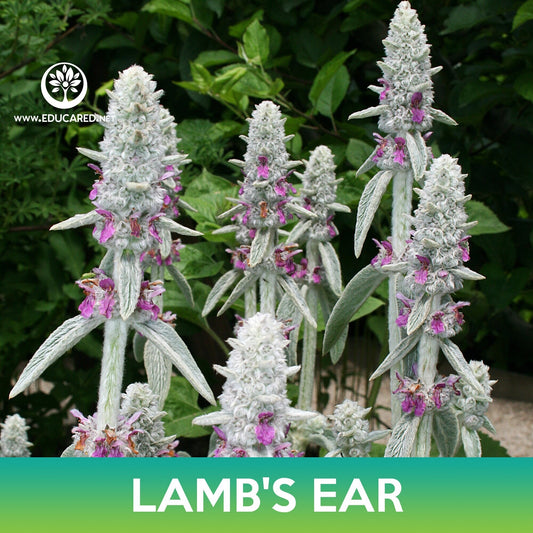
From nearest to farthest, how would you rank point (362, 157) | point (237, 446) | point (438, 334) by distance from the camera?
point (237, 446) → point (438, 334) → point (362, 157)

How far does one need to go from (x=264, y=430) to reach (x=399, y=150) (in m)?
0.47

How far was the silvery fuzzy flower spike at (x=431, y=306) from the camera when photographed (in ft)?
2.81

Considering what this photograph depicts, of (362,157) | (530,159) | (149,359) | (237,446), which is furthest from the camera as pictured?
(530,159)

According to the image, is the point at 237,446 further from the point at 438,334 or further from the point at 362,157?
the point at 362,157

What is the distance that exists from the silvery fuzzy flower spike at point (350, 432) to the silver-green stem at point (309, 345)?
0.79 ft

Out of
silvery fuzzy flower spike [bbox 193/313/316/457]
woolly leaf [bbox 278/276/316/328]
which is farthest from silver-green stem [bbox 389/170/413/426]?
silvery fuzzy flower spike [bbox 193/313/316/457]

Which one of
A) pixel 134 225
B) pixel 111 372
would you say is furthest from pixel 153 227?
pixel 111 372

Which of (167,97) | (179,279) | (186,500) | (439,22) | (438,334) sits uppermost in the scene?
(439,22)

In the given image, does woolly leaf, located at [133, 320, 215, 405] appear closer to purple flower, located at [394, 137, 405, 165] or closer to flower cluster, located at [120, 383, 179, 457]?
flower cluster, located at [120, 383, 179, 457]

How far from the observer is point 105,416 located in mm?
798

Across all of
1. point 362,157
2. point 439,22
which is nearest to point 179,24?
point 439,22

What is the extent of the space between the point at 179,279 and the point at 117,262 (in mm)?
324

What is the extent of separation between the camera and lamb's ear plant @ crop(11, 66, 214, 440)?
2.47ft

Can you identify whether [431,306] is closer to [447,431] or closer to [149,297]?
[447,431]
